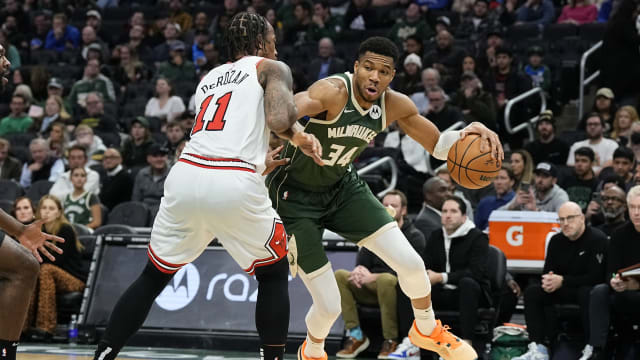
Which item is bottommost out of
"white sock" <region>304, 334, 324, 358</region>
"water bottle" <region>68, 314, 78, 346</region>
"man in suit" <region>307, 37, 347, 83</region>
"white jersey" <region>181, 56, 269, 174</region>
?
"water bottle" <region>68, 314, 78, 346</region>

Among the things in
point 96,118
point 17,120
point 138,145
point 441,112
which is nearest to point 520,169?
point 441,112

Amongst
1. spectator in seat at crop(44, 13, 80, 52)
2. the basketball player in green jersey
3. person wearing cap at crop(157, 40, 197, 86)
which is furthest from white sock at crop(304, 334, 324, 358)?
spectator in seat at crop(44, 13, 80, 52)

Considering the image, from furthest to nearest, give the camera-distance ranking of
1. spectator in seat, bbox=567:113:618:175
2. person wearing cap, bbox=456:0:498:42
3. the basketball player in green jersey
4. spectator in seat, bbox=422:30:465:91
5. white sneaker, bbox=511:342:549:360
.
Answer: person wearing cap, bbox=456:0:498:42, spectator in seat, bbox=422:30:465:91, spectator in seat, bbox=567:113:618:175, white sneaker, bbox=511:342:549:360, the basketball player in green jersey

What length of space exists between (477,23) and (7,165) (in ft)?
23.7

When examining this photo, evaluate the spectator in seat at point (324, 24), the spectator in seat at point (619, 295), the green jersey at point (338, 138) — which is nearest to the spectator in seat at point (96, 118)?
the spectator in seat at point (324, 24)

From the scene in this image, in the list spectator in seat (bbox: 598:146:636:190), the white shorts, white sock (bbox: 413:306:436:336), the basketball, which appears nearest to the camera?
the white shorts

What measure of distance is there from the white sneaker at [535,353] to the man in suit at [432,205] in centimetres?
175

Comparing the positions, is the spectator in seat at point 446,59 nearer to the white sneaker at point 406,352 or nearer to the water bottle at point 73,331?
the white sneaker at point 406,352

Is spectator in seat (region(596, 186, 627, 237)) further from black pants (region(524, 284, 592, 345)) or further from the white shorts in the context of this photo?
the white shorts

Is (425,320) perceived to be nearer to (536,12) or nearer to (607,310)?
(607,310)

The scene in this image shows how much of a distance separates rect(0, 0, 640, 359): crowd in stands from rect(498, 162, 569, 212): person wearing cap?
15 mm

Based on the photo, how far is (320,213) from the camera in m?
5.49

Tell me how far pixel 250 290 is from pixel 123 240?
58.0 inches

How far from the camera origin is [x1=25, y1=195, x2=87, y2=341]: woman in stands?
884cm
